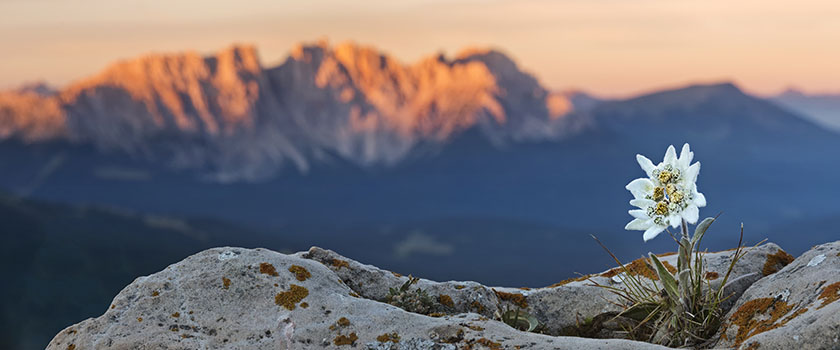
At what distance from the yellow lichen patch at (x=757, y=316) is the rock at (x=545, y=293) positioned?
1.64 ft

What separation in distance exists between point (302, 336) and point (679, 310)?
430cm

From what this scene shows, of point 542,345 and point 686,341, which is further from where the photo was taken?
point 686,341

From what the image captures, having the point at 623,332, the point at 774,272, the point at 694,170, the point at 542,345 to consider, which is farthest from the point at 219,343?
the point at 774,272

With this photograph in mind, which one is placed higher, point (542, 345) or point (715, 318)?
point (715, 318)

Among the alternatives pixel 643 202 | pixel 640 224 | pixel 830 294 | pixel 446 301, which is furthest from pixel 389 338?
pixel 830 294

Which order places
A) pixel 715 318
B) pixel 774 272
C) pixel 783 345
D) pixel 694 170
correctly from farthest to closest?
1. pixel 774 272
2. pixel 715 318
3. pixel 694 170
4. pixel 783 345

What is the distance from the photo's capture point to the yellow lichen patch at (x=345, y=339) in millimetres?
8328

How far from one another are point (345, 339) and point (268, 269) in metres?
1.68

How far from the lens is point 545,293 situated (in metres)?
10.6

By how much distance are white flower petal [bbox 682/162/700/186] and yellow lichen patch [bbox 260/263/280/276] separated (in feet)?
16.1

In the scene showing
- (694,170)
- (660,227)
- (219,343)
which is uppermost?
(694,170)

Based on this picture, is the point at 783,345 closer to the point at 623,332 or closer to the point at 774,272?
the point at 623,332

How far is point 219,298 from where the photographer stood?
9281mm

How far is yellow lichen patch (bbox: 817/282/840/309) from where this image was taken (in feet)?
26.2
